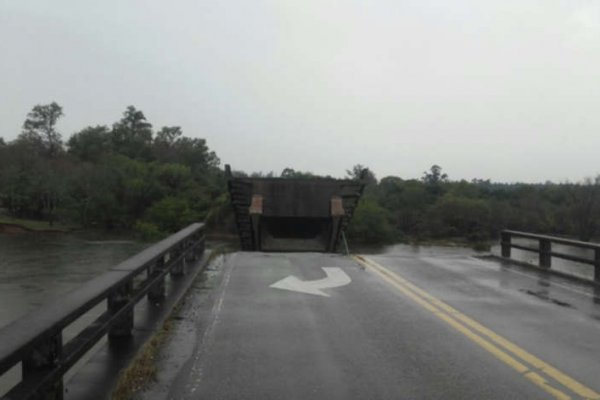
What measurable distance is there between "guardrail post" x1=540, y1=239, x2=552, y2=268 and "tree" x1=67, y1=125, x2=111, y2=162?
122 meters

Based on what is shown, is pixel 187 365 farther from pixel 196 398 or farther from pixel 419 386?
pixel 419 386

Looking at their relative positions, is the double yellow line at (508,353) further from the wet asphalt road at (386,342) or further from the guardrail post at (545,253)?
the guardrail post at (545,253)

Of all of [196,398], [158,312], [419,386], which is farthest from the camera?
[158,312]

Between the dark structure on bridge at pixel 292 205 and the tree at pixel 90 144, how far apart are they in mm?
102991

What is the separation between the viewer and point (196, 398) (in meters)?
4.61

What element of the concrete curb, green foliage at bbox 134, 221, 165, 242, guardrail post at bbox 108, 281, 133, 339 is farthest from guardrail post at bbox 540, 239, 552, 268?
green foliage at bbox 134, 221, 165, 242

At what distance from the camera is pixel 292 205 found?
30.2 m

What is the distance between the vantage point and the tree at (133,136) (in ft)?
436

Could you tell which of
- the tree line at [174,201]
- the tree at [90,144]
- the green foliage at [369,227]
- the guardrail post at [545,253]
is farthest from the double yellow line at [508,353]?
the tree at [90,144]

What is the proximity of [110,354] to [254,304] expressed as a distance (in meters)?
3.33

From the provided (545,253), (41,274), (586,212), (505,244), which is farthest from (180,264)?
(586,212)

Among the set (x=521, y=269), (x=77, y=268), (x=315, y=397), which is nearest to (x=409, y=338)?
(x=315, y=397)

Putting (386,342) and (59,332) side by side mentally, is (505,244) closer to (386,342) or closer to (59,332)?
(386,342)

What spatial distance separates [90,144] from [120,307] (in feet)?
Answer: 440
